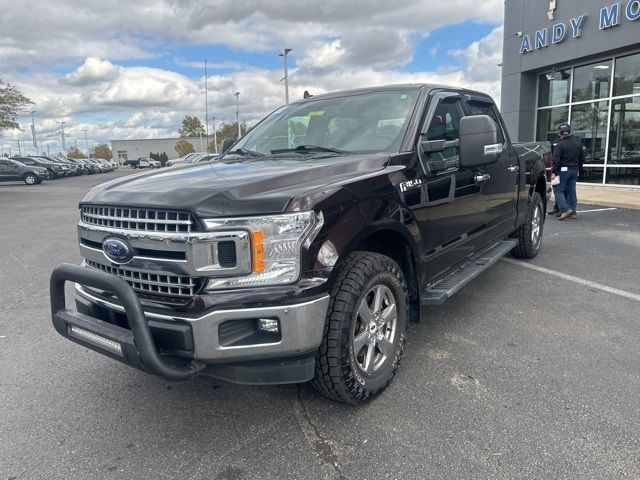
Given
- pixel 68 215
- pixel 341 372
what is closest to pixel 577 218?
pixel 341 372

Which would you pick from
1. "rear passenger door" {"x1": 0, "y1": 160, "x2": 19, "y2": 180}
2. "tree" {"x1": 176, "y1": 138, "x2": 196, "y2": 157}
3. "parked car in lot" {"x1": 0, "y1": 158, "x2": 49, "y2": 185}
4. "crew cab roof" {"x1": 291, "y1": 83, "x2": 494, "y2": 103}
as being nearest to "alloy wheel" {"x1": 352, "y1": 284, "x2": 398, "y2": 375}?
"crew cab roof" {"x1": 291, "y1": 83, "x2": 494, "y2": 103}

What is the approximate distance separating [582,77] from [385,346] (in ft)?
52.3

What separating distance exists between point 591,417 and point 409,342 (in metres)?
1.36

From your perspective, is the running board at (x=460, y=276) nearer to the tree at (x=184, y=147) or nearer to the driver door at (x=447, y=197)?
the driver door at (x=447, y=197)

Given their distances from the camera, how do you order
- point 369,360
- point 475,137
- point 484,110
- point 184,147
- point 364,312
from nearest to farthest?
point 364,312, point 369,360, point 475,137, point 484,110, point 184,147

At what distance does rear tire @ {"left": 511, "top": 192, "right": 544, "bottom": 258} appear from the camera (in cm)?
607

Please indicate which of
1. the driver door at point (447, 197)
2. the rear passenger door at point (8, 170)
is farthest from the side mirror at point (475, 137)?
Answer: the rear passenger door at point (8, 170)

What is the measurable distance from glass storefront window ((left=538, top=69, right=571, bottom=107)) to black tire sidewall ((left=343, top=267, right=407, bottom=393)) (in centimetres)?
1593

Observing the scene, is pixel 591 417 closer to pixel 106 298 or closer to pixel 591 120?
pixel 106 298

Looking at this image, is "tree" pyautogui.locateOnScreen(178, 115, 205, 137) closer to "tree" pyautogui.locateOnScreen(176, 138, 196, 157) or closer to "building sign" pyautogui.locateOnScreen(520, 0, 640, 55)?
"tree" pyautogui.locateOnScreen(176, 138, 196, 157)

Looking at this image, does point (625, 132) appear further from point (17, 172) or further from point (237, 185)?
point (17, 172)

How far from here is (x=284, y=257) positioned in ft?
7.77

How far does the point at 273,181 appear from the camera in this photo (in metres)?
2.56

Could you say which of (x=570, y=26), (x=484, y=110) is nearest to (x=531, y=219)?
(x=484, y=110)
